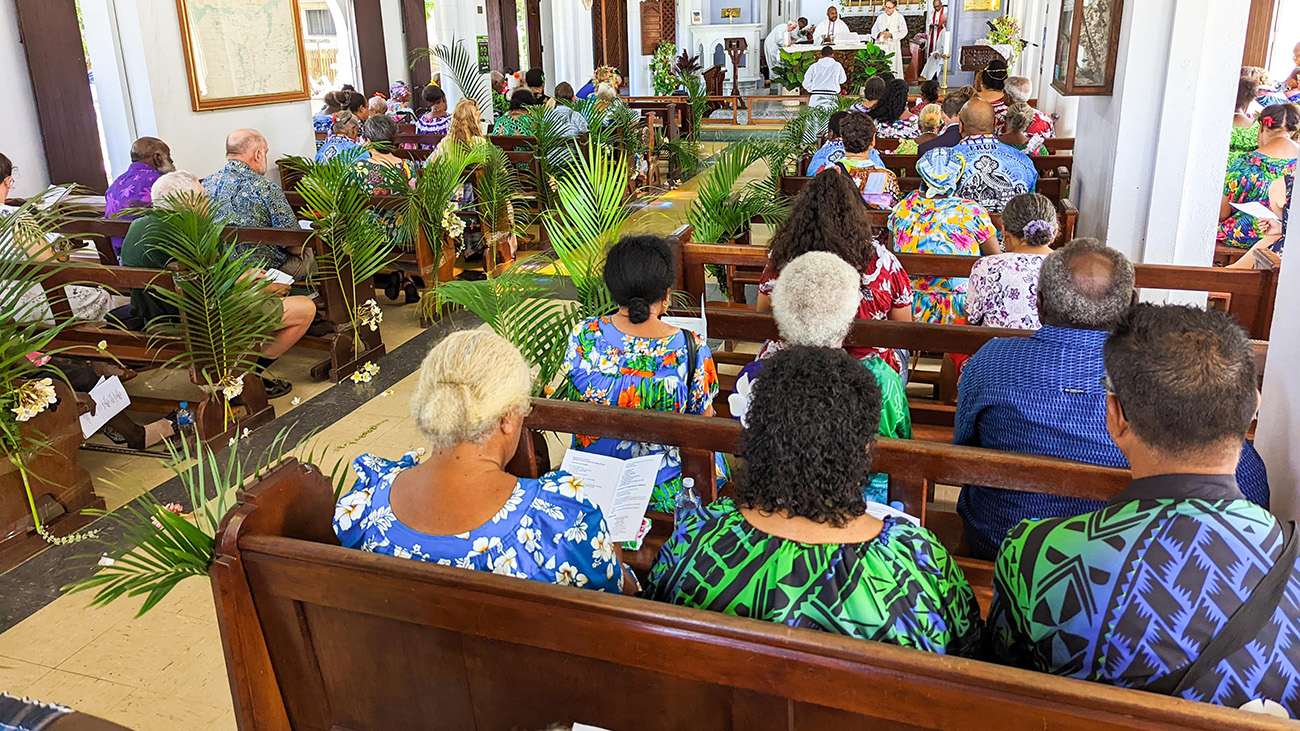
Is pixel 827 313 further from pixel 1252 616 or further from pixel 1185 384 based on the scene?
pixel 1252 616

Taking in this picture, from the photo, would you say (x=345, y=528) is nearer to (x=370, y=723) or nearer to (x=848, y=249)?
(x=370, y=723)

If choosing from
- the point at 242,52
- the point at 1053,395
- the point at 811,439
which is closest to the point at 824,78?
the point at 242,52

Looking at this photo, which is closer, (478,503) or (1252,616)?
(1252,616)

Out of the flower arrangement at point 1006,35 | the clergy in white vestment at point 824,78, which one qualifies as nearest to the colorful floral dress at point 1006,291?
the flower arrangement at point 1006,35

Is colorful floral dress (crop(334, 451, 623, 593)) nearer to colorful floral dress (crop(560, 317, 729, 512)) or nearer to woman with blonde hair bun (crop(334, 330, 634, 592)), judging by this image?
woman with blonde hair bun (crop(334, 330, 634, 592))

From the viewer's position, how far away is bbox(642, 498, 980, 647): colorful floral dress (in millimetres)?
1404

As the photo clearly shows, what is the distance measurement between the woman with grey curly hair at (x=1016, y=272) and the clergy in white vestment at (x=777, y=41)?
13.3m

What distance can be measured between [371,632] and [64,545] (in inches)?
85.5

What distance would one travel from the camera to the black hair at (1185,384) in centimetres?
145

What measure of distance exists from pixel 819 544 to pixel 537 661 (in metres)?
0.49

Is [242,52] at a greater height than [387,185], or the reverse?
[242,52]

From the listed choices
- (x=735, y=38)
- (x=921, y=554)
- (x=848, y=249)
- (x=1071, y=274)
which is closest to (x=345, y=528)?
→ (x=921, y=554)

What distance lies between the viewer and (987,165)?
4863mm

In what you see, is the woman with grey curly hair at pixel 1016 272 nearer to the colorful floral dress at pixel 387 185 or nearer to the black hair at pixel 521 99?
the colorful floral dress at pixel 387 185
